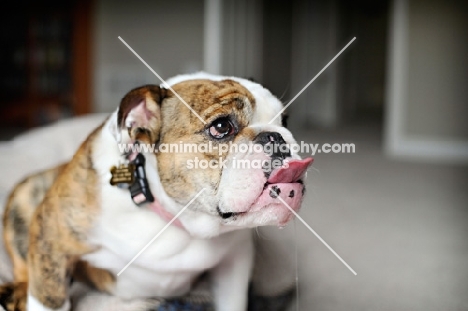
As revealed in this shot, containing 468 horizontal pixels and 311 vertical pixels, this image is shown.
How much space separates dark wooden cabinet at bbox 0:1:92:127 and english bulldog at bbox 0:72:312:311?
0.19 metres

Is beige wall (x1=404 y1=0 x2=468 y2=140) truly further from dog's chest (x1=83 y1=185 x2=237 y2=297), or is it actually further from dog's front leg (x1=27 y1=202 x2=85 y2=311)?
dog's front leg (x1=27 y1=202 x2=85 y2=311)

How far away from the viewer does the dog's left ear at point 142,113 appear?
75 centimetres

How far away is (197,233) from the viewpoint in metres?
0.81

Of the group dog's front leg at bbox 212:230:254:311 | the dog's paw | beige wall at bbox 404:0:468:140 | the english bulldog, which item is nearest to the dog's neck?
the english bulldog

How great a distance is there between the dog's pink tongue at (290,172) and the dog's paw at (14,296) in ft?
1.40

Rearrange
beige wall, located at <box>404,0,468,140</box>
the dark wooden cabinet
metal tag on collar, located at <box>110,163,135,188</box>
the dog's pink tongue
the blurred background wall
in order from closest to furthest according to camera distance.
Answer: the dog's pink tongue < metal tag on collar, located at <box>110,163,135,188</box> < the blurred background wall < the dark wooden cabinet < beige wall, located at <box>404,0,468,140</box>

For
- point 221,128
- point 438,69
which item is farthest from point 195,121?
point 438,69

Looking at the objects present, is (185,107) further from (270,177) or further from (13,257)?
(13,257)

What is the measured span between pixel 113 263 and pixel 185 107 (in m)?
0.25

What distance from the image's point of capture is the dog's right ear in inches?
29.6

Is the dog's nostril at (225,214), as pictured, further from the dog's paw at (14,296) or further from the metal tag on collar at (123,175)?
the dog's paw at (14,296)

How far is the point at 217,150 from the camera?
0.73 m

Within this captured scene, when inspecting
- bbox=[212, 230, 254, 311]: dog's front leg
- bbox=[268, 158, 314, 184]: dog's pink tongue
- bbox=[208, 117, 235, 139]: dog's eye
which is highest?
bbox=[208, 117, 235, 139]: dog's eye

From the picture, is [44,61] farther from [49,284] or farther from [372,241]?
[372,241]
